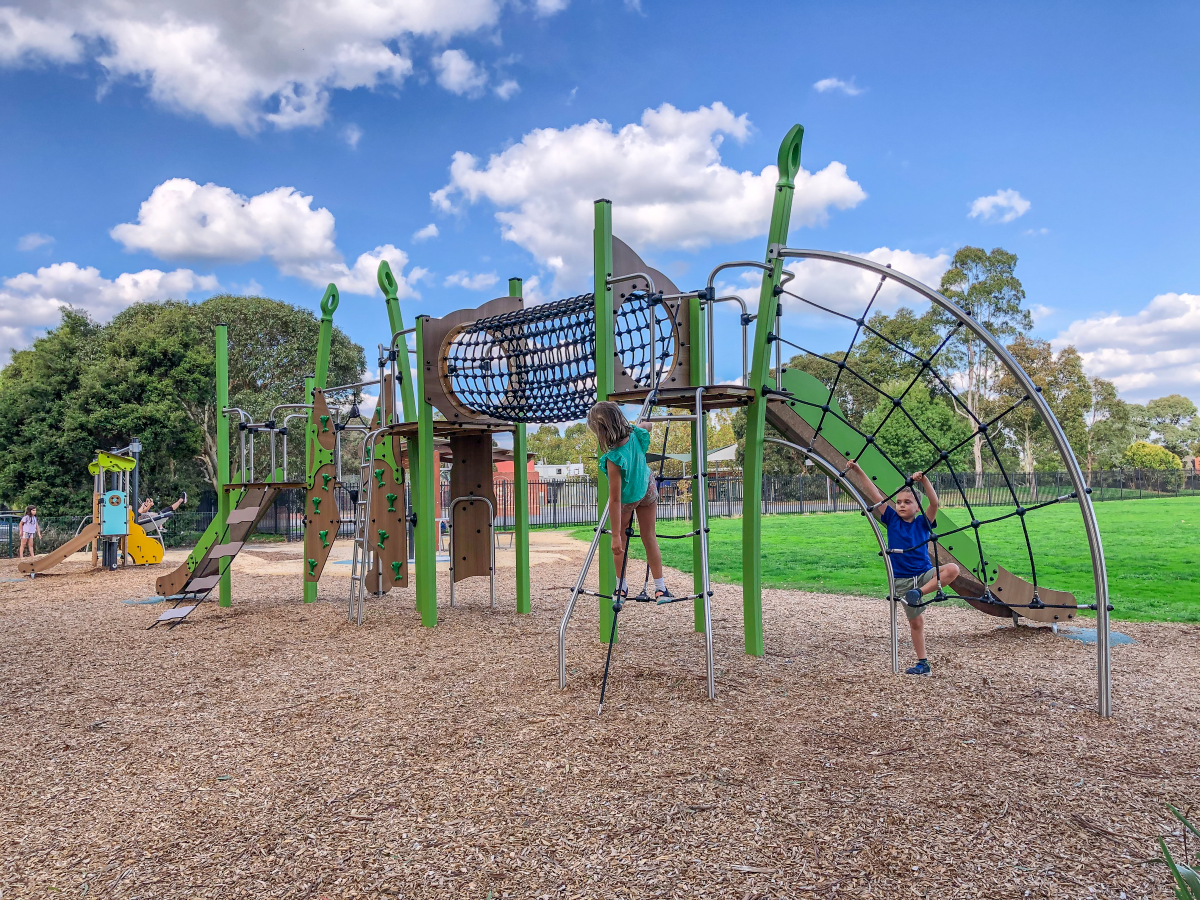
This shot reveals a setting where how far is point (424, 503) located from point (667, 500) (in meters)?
28.8

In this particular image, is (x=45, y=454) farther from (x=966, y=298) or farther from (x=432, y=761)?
(x=966, y=298)

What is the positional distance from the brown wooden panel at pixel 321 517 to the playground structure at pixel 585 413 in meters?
0.02

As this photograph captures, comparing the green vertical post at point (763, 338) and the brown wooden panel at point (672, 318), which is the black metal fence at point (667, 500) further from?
the green vertical post at point (763, 338)

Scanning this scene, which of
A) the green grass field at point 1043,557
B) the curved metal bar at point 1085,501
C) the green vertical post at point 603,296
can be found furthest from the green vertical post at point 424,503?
the green grass field at point 1043,557

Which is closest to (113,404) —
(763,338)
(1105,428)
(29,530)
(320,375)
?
(29,530)

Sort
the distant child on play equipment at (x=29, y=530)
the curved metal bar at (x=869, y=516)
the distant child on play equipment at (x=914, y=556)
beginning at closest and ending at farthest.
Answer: the distant child on play equipment at (x=914, y=556) < the curved metal bar at (x=869, y=516) < the distant child on play equipment at (x=29, y=530)

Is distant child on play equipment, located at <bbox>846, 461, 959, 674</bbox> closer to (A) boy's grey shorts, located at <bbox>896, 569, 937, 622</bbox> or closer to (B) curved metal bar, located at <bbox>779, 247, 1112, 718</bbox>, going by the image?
(A) boy's grey shorts, located at <bbox>896, 569, 937, 622</bbox>

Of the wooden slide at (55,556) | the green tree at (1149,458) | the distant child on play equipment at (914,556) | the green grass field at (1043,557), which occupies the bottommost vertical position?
the green grass field at (1043,557)

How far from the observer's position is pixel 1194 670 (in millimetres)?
6043

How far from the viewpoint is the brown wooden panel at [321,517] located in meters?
8.95

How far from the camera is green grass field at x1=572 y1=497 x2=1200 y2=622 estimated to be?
36.1 feet

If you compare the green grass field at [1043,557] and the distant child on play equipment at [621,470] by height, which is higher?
the distant child on play equipment at [621,470]

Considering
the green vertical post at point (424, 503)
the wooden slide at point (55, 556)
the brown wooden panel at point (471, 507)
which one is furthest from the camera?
the wooden slide at point (55, 556)

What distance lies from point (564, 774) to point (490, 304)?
5100mm
